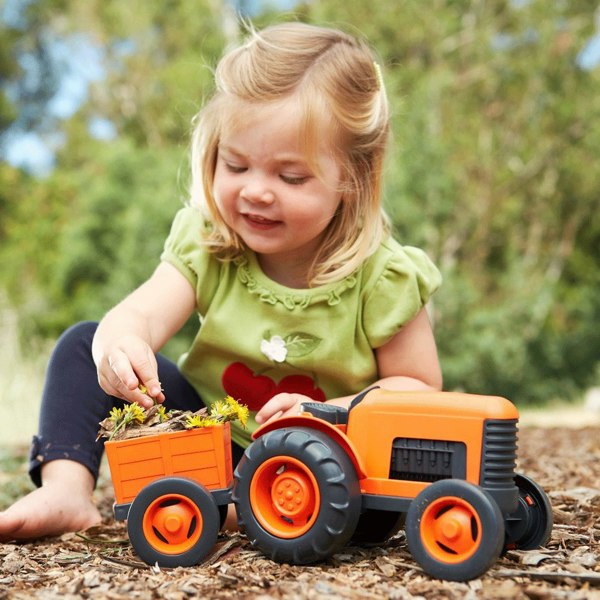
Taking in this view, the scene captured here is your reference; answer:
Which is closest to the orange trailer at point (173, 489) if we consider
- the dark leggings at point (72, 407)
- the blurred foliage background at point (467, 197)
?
the dark leggings at point (72, 407)

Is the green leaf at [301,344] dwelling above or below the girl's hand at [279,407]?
above

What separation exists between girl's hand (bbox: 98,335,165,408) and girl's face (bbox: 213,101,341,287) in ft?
1.63

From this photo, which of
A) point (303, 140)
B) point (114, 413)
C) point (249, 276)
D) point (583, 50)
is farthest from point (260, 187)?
point (583, 50)

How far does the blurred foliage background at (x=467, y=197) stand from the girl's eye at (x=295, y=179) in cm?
747

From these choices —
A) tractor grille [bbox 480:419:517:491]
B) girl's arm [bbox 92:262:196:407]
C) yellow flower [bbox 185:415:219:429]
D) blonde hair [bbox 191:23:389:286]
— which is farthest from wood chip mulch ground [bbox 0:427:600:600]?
blonde hair [bbox 191:23:389:286]

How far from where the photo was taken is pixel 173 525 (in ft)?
6.30

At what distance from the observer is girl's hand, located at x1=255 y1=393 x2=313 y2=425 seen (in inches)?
80.7

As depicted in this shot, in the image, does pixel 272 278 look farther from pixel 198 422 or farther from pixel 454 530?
pixel 454 530

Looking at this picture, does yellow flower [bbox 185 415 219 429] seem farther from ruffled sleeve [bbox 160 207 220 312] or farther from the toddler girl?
ruffled sleeve [bbox 160 207 220 312]

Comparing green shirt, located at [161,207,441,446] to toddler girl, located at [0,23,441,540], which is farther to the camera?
green shirt, located at [161,207,441,446]

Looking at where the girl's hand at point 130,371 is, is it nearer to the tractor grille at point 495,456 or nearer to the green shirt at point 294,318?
the green shirt at point 294,318

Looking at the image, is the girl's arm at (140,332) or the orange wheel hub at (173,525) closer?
the orange wheel hub at (173,525)

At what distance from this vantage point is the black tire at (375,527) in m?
2.08

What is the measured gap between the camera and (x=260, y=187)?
2.35 meters
